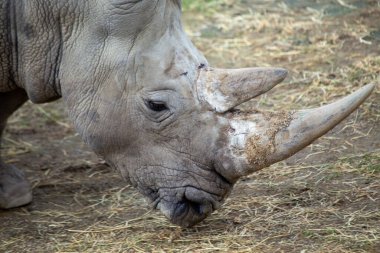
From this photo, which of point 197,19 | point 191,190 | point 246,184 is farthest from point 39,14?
point 197,19

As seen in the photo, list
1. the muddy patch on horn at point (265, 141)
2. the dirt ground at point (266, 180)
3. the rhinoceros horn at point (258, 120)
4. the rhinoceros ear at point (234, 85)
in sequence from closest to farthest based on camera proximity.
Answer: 1. the rhinoceros horn at point (258, 120)
2. the muddy patch on horn at point (265, 141)
3. the rhinoceros ear at point (234, 85)
4. the dirt ground at point (266, 180)

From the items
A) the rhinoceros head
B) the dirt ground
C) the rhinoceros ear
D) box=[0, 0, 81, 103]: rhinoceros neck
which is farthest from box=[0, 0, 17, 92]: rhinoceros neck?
the rhinoceros ear

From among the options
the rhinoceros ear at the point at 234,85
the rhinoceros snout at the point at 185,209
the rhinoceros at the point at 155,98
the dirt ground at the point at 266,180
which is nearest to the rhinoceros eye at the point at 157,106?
the rhinoceros at the point at 155,98

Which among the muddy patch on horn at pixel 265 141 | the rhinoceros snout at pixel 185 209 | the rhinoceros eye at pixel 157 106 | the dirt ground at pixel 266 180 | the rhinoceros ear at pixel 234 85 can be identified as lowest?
the dirt ground at pixel 266 180

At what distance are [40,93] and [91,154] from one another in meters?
1.77

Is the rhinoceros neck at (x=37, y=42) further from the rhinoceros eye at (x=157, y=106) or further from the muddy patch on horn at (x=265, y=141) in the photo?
the muddy patch on horn at (x=265, y=141)

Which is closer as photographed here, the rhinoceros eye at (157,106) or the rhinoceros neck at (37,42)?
the rhinoceros eye at (157,106)

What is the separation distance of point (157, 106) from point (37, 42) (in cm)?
84

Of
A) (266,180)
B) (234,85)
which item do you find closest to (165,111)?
(234,85)

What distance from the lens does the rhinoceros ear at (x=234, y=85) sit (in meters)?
A: 5.37

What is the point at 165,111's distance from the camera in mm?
5449

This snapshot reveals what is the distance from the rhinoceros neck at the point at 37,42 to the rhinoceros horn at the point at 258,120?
0.89m

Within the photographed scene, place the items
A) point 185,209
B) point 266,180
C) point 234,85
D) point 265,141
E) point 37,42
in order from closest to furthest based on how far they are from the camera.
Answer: point 265,141 < point 234,85 < point 185,209 < point 37,42 < point 266,180

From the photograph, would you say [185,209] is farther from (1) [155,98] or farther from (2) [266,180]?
(2) [266,180]
